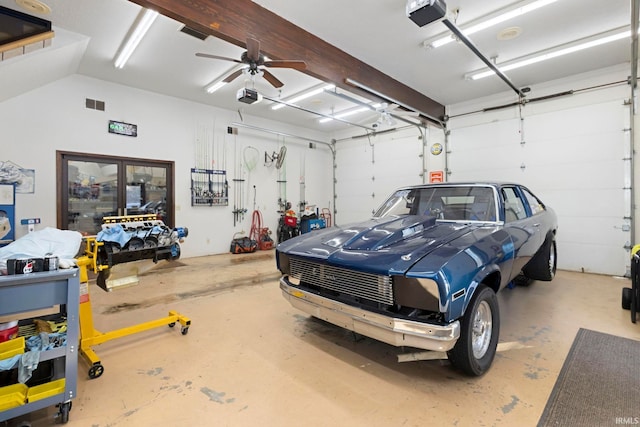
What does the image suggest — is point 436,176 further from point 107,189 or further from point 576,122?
point 107,189

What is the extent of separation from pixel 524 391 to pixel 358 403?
1110mm

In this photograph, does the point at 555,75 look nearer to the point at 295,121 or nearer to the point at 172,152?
the point at 295,121

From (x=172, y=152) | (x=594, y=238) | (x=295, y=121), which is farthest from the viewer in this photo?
(x=295, y=121)

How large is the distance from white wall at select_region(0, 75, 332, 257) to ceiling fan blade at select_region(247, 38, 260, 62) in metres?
4.01

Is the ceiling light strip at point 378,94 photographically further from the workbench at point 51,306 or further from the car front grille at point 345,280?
the workbench at point 51,306

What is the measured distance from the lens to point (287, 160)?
8.87 meters

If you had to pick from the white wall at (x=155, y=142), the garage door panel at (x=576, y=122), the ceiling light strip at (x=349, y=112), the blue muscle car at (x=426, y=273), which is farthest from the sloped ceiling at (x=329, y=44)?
the blue muscle car at (x=426, y=273)

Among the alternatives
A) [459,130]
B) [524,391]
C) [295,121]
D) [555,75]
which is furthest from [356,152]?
[524,391]

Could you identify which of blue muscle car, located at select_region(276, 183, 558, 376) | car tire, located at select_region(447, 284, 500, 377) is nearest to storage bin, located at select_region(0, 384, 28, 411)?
blue muscle car, located at select_region(276, 183, 558, 376)

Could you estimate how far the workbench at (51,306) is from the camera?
1517mm

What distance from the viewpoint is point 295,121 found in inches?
335

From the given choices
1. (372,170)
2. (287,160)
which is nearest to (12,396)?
(287,160)

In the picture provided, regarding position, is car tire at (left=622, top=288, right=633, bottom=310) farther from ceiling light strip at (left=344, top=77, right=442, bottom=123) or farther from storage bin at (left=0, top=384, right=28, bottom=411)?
storage bin at (left=0, top=384, right=28, bottom=411)

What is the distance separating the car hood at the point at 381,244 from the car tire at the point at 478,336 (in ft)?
1.54
